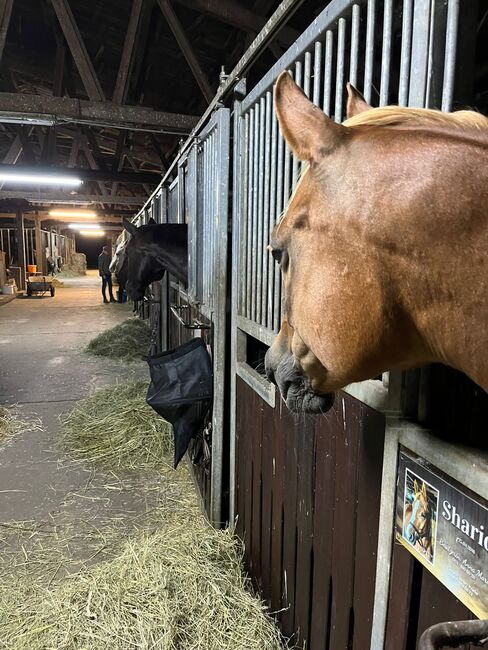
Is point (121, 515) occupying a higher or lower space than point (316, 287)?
A: lower

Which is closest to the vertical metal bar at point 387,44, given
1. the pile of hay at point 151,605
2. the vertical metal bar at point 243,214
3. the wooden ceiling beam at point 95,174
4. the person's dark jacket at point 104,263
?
the vertical metal bar at point 243,214

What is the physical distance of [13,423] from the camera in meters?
4.03

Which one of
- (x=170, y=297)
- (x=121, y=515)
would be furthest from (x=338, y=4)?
(x=170, y=297)

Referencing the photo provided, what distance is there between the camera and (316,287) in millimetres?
694

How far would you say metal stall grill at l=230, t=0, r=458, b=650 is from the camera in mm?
861

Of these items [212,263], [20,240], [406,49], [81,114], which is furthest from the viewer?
[20,240]

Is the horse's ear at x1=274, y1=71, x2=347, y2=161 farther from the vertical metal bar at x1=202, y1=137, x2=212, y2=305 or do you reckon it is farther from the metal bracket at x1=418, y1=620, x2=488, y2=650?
the vertical metal bar at x1=202, y1=137, x2=212, y2=305

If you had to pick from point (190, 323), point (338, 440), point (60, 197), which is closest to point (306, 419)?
point (338, 440)

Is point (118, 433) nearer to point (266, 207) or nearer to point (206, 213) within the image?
point (206, 213)

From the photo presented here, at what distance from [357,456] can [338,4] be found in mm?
1036

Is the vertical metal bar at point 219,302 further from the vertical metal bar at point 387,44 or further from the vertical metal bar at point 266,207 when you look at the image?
the vertical metal bar at point 387,44

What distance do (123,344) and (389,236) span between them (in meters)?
6.78

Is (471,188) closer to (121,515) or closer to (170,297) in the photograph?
(121,515)

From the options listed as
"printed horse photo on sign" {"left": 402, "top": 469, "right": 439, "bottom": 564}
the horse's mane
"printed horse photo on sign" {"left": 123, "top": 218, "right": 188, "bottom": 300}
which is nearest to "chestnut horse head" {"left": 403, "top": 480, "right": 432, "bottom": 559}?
"printed horse photo on sign" {"left": 402, "top": 469, "right": 439, "bottom": 564}
